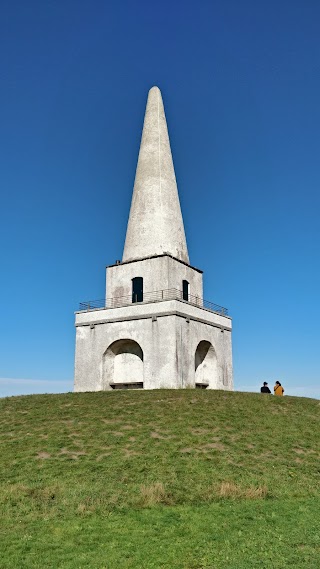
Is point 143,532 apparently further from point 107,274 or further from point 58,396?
point 107,274

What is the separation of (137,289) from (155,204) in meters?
5.62

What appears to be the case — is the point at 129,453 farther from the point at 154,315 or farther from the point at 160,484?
the point at 154,315

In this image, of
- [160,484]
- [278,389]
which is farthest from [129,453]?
[278,389]

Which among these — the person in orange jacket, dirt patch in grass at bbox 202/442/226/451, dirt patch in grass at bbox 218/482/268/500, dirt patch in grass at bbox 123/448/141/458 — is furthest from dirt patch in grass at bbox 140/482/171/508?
the person in orange jacket

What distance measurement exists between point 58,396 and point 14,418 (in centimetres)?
498

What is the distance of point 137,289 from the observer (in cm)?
3014

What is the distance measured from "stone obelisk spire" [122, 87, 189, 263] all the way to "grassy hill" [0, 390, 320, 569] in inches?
412

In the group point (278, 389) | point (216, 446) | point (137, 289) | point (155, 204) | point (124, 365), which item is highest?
point (155, 204)

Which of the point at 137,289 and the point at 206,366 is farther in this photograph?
the point at 206,366

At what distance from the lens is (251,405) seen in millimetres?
23156

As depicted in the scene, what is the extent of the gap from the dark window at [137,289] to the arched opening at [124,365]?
2.69 metres

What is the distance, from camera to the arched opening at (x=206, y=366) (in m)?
31.2

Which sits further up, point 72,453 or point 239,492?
point 72,453

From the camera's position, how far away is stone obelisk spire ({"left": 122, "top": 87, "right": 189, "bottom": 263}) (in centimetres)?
3042
